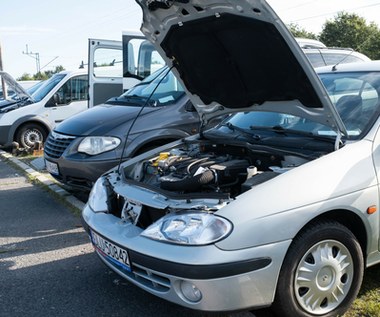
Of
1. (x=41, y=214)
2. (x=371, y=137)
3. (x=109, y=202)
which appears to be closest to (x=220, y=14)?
(x=371, y=137)

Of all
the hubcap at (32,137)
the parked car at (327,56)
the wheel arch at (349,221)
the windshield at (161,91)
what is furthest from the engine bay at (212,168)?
the hubcap at (32,137)

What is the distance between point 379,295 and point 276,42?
1.95 meters

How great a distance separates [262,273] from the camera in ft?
8.13

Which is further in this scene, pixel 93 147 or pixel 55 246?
pixel 93 147

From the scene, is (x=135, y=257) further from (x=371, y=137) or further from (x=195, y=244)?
(x=371, y=137)

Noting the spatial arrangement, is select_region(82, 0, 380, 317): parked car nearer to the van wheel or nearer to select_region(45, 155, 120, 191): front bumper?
select_region(45, 155, 120, 191): front bumper

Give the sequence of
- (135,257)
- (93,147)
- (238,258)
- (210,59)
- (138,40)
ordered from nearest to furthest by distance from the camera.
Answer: (238,258), (135,257), (210,59), (93,147), (138,40)

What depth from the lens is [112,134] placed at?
5.30 meters

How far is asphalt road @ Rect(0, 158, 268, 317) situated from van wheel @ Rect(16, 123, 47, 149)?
5299 mm

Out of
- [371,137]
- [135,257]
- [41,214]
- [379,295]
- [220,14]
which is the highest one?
[220,14]

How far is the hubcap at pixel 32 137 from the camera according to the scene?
1068 centimetres

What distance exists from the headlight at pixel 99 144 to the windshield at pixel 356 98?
2547mm

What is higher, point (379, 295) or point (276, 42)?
point (276, 42)

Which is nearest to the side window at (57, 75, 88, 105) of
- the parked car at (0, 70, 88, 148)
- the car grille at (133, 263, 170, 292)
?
the parked car at (0, 70, 88, 148)
